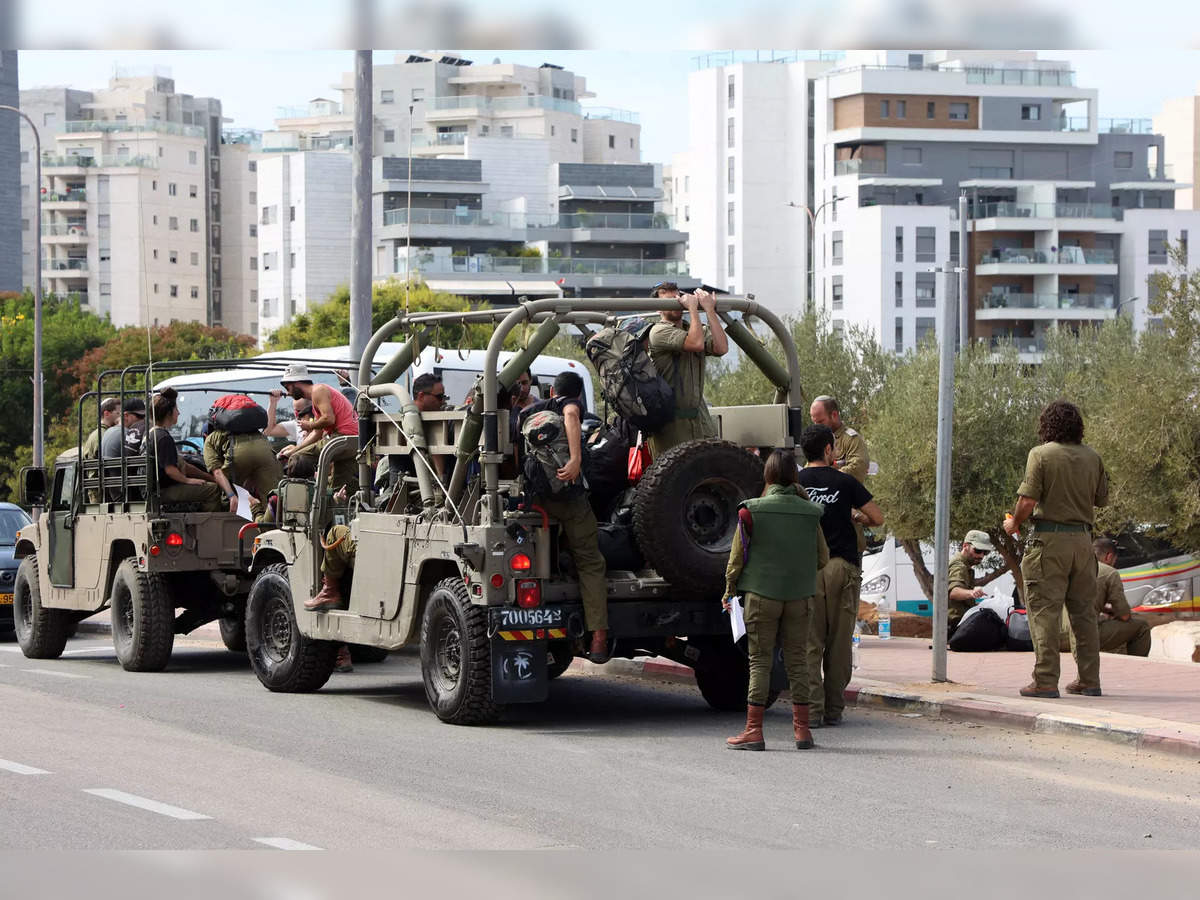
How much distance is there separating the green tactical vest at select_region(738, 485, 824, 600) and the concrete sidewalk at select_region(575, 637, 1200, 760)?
2043 millimetres

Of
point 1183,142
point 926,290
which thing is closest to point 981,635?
point 926,290

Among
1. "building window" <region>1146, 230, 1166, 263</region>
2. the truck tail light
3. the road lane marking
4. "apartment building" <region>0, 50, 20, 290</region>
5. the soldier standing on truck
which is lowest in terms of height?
the road lane marking

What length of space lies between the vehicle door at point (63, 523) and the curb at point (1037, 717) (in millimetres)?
7526

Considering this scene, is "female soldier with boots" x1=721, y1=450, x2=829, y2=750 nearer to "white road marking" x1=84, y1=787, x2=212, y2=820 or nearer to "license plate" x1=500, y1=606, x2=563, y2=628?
"license plate" x1=500, y1=606, x2=563, y2=628

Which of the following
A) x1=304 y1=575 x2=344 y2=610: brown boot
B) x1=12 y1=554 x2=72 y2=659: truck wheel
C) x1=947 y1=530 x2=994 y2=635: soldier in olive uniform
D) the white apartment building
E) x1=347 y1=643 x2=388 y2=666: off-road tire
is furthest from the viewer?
the white apartment building

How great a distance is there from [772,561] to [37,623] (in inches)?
380

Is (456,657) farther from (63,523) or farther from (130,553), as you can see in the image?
(63,523)

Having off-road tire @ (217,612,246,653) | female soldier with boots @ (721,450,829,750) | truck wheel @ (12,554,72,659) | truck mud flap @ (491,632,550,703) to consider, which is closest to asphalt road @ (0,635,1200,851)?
truck mud flap @ (491,632,550,703)

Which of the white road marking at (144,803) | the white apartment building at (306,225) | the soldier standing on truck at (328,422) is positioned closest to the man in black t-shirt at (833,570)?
the soldier standing on truck at (328,422)

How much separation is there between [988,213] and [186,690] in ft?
347

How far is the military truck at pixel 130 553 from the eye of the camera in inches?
608

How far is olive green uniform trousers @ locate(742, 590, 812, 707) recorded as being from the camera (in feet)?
33.8

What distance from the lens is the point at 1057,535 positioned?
12.2 meters

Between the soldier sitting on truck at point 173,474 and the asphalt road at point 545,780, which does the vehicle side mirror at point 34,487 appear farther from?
the asphalt road at point 545,780
